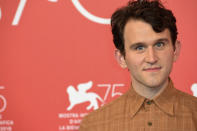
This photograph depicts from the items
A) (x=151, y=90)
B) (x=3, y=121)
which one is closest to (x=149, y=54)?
(x=151, y=90)

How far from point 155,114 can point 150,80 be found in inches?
5.6

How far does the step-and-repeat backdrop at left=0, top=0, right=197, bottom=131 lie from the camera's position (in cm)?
186

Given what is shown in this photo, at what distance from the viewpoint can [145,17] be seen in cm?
142

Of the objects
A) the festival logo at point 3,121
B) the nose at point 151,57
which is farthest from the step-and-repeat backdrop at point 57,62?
the nose at point 151,57

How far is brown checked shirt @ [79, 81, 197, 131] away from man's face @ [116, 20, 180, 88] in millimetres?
72

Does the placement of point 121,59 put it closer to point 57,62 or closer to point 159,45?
point 159,45

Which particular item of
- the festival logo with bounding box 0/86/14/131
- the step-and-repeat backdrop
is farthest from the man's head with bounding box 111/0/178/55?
the festival logo with bounding box 0/86/14/131

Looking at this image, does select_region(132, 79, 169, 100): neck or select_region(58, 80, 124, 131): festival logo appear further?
A: select_region(58, 80, 124, 131): festival logo

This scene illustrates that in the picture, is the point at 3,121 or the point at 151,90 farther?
the point at 3,121

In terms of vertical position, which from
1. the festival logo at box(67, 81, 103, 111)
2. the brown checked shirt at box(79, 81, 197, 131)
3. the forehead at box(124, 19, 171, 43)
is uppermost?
the forehead at box(124, 19, 171, 43)

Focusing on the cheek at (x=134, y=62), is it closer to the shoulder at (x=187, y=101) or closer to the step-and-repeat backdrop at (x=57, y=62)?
the shoulder at (x=187, y=101)

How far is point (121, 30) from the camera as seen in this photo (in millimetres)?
1513

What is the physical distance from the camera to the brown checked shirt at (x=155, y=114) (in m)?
1.40

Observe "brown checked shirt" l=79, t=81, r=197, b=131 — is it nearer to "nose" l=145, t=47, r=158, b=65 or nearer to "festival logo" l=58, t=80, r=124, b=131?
"nose" l=145, t=47, r=158, b=65
